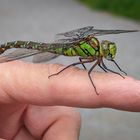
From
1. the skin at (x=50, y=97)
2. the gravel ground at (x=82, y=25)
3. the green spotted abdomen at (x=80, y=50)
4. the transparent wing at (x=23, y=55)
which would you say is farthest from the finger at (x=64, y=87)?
the gravel ground at (x=82, y=25)

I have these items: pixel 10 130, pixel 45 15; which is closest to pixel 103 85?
pixel 10 130

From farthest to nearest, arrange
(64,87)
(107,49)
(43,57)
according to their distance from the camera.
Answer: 1. (43,57)
2. (107,49)
3. (64,87)

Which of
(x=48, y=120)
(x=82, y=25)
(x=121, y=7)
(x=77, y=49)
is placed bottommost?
(x=82, y=25)

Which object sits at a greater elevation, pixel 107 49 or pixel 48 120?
pixel 107 49

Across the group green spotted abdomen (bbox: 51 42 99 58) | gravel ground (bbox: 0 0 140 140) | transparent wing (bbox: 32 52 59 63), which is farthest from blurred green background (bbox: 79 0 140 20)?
green spotted abdomen (bbox: 51 42 99 58)

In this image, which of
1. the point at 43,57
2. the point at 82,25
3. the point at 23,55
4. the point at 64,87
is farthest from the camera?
the point at 82,25

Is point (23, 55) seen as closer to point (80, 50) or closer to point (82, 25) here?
point (80, 50)

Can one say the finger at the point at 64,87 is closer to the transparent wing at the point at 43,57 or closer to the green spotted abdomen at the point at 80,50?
the green spotted abdomen at the point at 80,50

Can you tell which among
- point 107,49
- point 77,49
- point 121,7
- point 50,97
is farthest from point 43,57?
point 121,7

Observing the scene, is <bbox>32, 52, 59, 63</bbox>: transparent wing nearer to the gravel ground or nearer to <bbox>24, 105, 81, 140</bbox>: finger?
<bbox>24, 105, 81, 140</bbox>: finger
